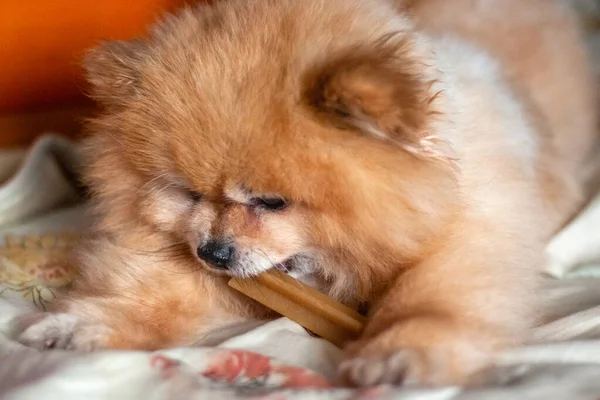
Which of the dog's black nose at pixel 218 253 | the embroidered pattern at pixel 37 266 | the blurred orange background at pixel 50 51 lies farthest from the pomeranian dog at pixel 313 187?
the blurred orange background at pixel 50 51

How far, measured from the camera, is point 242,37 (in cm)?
139

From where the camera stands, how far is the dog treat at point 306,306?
4.72ft

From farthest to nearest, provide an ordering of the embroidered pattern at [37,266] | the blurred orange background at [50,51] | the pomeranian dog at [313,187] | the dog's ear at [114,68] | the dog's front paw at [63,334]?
the blurred orange background at [50,51] → the embroidered pattern at [37,266] → the dog's ear at [114,68] → the dog's front paw at [63,334] → the pomeranian dog at [313,187]

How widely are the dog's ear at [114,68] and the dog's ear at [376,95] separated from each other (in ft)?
1.45

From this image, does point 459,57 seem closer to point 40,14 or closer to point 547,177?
point 547,177

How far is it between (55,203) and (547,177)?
4.87ft

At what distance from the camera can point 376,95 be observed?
1199 mm

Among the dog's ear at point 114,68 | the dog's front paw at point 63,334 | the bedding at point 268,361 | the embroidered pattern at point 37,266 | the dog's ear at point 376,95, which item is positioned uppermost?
the dog's ear at point 376,95

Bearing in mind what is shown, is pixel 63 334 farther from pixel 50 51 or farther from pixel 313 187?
pixel 50 51

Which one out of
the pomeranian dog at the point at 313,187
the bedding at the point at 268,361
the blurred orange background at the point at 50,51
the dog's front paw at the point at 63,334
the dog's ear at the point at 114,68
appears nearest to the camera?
the bedding at the point at 268,361

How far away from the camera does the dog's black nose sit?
1.41 m

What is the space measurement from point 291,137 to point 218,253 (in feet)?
0.98

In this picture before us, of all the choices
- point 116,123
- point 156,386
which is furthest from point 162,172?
point 156,386

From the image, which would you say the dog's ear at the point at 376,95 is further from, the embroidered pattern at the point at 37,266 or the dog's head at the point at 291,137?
the embroidered pattern at the point at 37,266
